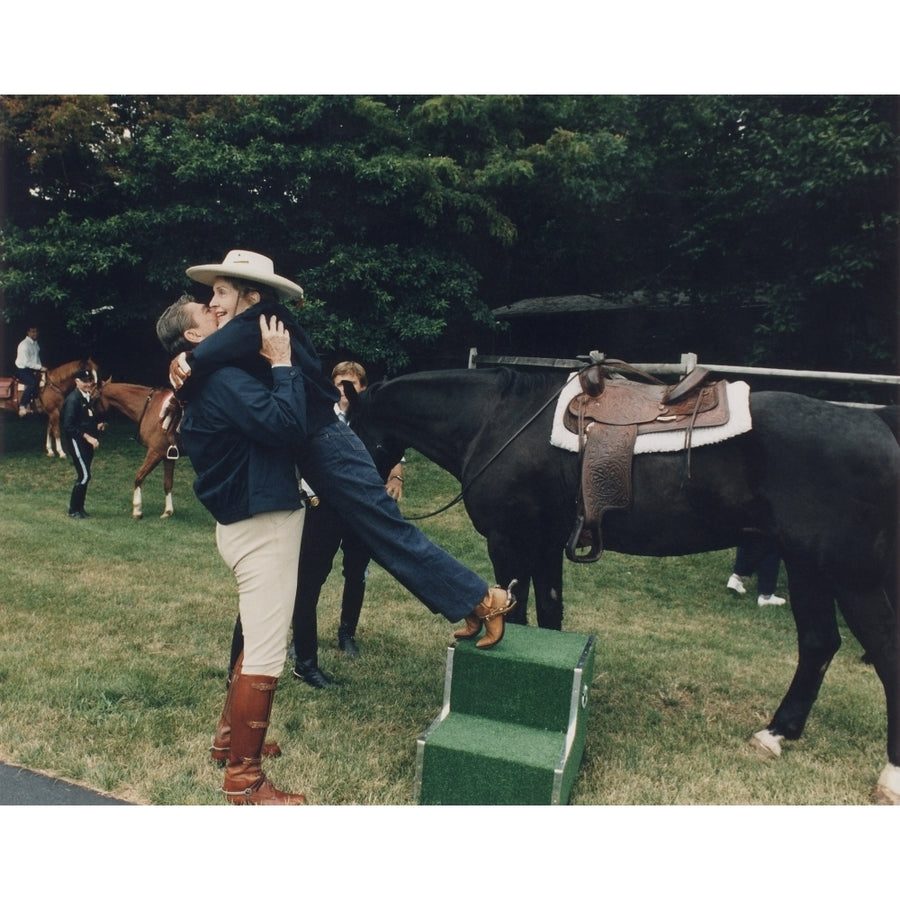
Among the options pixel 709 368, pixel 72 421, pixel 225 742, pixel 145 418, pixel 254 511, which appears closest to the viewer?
pixel 254 511

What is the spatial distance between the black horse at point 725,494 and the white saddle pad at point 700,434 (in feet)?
0.18

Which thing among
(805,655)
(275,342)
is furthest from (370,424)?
(805,655)

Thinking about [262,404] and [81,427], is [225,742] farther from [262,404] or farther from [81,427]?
[81,427]

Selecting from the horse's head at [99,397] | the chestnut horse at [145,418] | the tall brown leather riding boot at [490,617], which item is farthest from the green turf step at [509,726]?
the horse's head at [99,397]

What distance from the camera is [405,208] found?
1062 cm

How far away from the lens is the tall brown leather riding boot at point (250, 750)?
310 centimetres

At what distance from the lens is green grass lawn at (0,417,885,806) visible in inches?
135

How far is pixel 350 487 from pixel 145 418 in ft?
26.0

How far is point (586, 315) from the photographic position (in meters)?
13.7

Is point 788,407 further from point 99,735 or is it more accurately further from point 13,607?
point 13,607

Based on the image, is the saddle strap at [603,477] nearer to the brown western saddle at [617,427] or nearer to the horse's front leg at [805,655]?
the brown western saddle at [617,427]

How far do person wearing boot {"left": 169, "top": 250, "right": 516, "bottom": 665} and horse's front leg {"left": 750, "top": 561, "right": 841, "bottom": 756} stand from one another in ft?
5.65

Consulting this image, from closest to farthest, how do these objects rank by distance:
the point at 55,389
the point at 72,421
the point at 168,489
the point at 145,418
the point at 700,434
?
the point at 700,434 < the point at 72,421 < the point at 168,489 < the point at 145,418 < the point at 55,389

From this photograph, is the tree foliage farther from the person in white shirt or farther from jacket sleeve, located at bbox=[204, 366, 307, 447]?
jacket sleeve, located at bbox=[204, 366, 307, 447]
